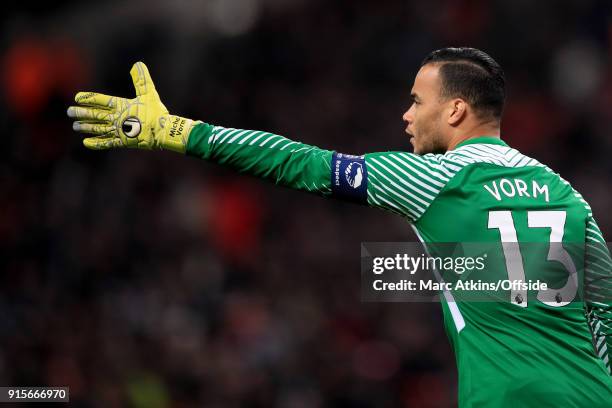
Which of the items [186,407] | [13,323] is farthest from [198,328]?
[13,323]

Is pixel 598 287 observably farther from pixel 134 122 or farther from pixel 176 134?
pixel 134 122

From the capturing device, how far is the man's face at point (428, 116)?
13.0 ft

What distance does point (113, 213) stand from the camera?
12609mm

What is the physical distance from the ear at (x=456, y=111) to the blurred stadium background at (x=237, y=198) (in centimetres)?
650

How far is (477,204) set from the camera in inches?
145

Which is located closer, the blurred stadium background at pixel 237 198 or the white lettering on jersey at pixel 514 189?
the white lettering on jersey at pixel 514 189

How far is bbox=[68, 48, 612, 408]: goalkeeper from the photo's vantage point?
3586 mm

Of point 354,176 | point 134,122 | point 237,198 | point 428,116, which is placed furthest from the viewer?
point 237,198

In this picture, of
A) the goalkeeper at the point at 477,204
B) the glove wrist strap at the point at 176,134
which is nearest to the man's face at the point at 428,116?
the goalkeeper at the point at 477,204

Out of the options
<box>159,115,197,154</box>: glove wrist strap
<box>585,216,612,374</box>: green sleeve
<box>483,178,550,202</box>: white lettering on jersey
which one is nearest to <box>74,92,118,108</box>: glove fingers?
<box>159,115,197,154</box>: glove wrist strap

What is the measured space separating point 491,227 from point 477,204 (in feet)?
0.32

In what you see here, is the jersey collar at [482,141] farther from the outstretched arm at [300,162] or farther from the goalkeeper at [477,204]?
the outstretched arm at [300,162]

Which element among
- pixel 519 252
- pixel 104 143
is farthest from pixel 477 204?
pixel 104 143

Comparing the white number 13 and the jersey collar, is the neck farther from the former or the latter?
the white number 13
